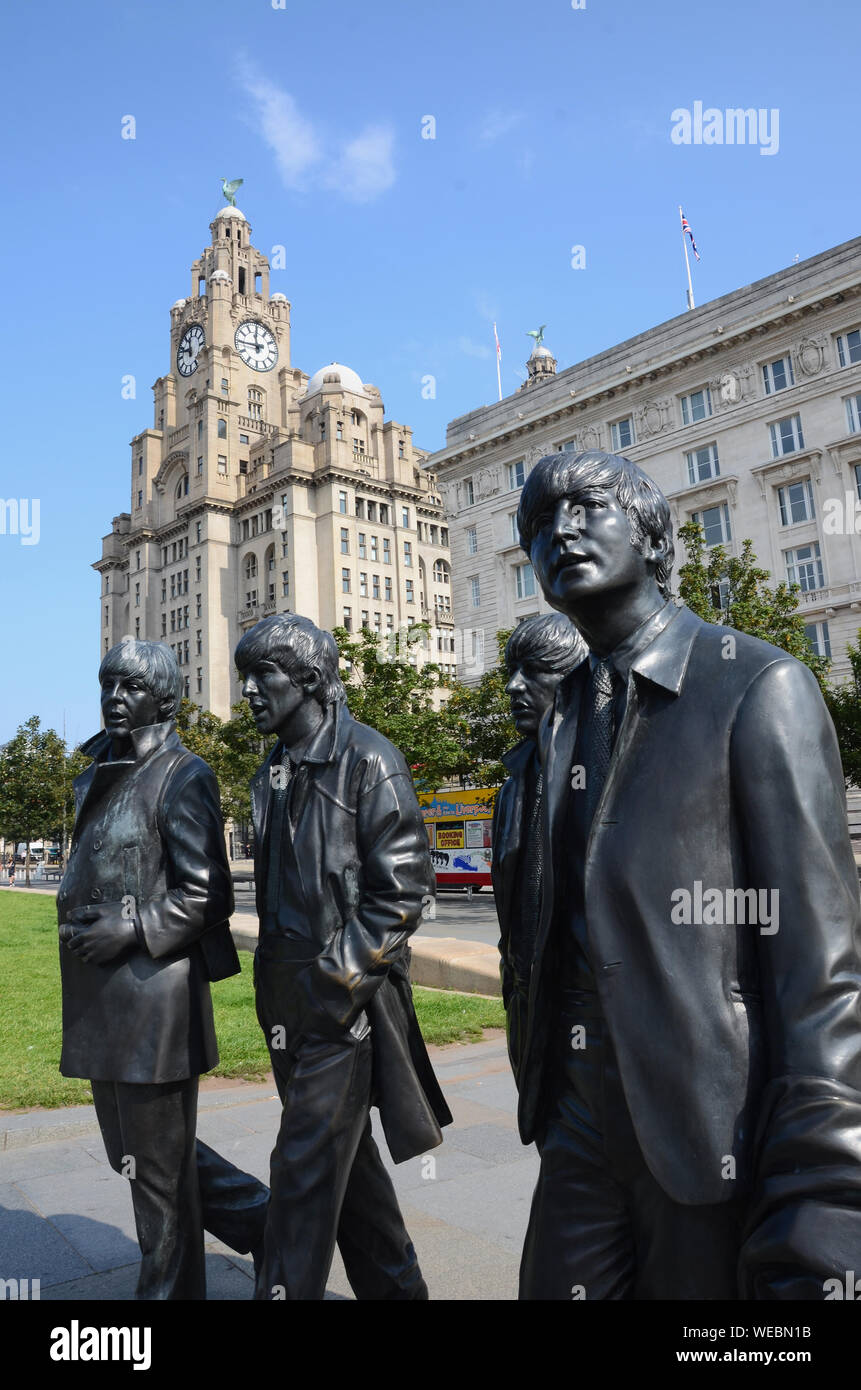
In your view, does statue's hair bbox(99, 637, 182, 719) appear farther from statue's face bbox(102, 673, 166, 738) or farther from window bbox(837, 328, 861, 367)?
window bbox(837, 328, 861, 367)

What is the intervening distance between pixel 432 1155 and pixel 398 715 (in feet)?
70.4

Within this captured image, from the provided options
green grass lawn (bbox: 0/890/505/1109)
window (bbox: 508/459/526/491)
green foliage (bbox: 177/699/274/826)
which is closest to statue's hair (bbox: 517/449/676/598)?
green grass lawn (bbox: 0/890/505/1109)

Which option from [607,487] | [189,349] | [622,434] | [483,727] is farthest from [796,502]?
[189,349]

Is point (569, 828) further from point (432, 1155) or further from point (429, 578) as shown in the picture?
point (429, 578)

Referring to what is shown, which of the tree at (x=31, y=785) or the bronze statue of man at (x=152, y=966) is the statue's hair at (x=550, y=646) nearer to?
the bronze statue of man at (x=152, y=966)

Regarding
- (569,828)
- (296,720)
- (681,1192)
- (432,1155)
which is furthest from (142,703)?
(432,1155)

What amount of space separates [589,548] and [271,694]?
189 cm

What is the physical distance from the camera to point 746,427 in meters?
36.1

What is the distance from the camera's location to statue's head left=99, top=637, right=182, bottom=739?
3.81 metres

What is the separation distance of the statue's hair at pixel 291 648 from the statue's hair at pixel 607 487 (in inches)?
63.8

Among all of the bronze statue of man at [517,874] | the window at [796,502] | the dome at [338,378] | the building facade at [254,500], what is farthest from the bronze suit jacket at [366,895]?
the dome at [338,378]

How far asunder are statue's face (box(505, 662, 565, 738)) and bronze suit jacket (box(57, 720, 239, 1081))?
4.16 ft

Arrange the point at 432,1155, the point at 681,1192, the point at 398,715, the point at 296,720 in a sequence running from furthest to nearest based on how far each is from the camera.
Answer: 1. the point at 398,715
2. the point at 432,1155
3. the point at 296,720
4. the point at 681,1192

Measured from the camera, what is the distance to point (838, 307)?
33.2 meters
